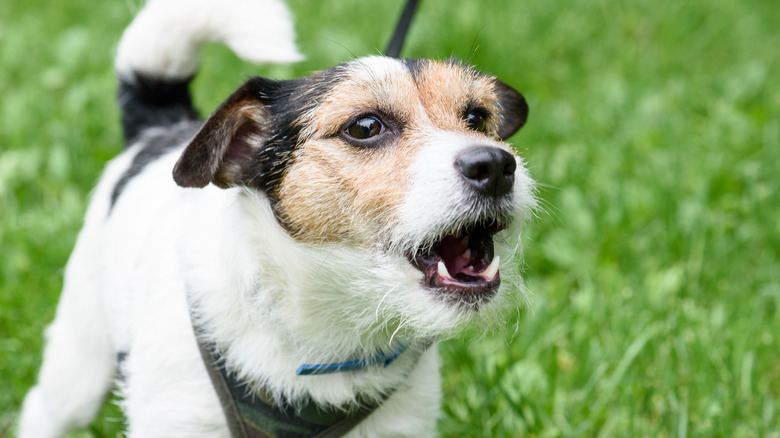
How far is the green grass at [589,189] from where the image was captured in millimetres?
3277

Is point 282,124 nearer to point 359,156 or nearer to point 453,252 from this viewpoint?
point 359,156

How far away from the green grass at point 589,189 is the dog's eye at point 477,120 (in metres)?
0.34

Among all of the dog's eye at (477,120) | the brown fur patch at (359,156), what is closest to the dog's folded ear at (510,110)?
the dog's eye at (477,120)

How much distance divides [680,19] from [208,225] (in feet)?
18.0

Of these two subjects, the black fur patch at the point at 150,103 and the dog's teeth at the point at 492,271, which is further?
the black fur patch at the point at 150,103

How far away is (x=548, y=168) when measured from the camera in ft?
15.9

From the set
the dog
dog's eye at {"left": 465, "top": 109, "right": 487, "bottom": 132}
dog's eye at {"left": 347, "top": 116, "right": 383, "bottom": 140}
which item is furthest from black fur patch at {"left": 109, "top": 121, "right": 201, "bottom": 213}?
dog's eye at {"left": 465, "top": 109, "right": 487, "bottom": 132}

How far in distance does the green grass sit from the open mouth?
0.31 meters

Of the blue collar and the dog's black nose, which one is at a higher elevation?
the dog's black nose

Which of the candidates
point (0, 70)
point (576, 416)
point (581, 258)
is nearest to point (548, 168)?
point (581, 258)

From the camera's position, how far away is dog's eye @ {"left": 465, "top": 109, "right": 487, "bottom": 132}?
2.57 metres

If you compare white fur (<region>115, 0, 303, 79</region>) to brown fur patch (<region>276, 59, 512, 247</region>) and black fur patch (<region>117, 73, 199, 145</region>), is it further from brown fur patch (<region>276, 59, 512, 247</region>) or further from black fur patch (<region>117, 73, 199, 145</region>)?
brown fur patch (<region>276, 59, 512, 247</region>)

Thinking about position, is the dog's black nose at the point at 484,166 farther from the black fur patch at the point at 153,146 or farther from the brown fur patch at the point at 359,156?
the black fur patch at the point at 153,146

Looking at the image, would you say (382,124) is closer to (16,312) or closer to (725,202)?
(16,312)
